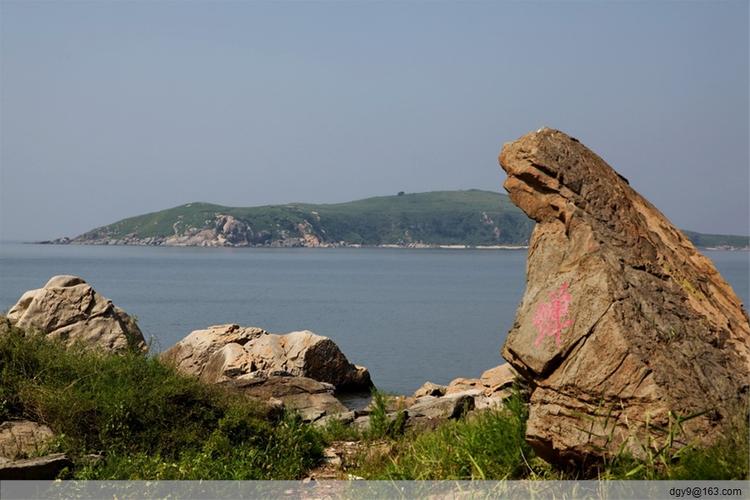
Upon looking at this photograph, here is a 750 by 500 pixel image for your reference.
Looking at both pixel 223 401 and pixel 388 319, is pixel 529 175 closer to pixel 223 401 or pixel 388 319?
pixel 223 401

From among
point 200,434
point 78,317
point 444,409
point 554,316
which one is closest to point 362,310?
point 78,317

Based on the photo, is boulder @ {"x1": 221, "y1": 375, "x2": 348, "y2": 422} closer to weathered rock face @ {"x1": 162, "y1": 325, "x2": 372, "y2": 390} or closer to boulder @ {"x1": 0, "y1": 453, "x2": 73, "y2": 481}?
weathered rock face @ {"x1": 162, "y1": 325, "x2": 372, "y2": 390}

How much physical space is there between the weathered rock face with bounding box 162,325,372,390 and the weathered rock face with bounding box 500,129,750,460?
13.6m

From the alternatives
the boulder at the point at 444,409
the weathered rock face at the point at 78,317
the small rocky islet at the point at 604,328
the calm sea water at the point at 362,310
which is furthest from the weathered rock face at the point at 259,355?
the small rocky islet at the point at 604,328

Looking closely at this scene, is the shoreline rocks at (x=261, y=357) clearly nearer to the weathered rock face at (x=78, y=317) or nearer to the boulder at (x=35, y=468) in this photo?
the weathered rock face at (x=78, y=317)

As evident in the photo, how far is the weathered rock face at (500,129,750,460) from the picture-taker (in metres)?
8.39

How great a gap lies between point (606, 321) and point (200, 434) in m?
5.05

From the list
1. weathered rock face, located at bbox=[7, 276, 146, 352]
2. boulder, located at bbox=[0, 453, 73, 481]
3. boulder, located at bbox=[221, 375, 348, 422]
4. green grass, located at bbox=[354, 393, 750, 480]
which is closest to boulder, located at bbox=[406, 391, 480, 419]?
green grass, located at bbox=[354, 393, 750, 480]

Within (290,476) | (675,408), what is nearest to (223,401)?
(290,476)

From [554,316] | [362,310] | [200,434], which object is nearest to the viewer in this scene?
[554,316]

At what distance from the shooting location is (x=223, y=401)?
11.6m

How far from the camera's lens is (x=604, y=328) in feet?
28.4

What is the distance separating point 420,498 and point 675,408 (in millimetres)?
2613

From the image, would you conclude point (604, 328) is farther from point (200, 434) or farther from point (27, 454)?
point (27, 454)
